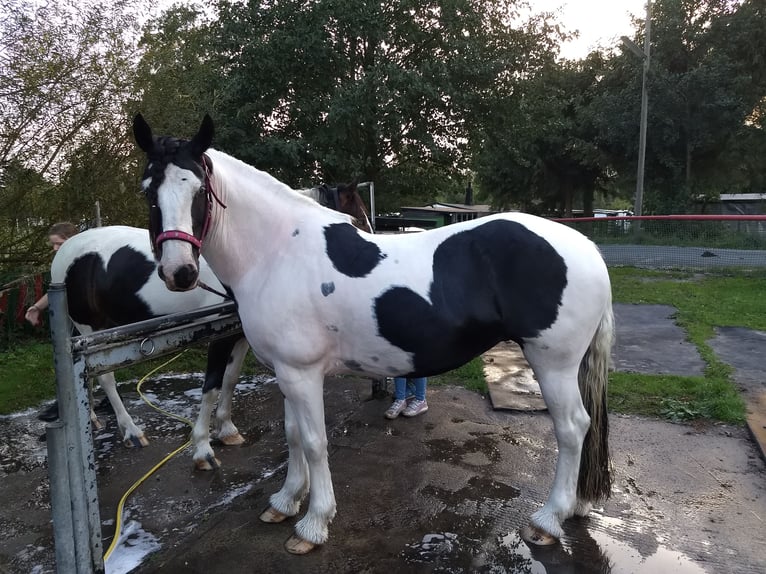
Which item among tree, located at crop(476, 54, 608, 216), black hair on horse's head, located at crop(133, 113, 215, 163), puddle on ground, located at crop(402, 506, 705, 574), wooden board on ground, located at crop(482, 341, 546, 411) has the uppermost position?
tree, located at crop(476, 54, 608, 216)

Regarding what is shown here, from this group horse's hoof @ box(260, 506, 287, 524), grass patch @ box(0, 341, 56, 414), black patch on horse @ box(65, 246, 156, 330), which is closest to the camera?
horse's hoof @ box(260, 506, 287, 524)

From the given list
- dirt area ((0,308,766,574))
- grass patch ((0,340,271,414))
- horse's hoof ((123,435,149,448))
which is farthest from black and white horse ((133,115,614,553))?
grass patch ((0,340,271,414))

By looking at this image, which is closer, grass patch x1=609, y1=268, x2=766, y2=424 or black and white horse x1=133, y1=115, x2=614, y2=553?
black and white horse x1=133, y1=115, x2=614, y2=553

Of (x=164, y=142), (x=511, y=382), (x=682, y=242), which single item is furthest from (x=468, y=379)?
(x=682, y=242)

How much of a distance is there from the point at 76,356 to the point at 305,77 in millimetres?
9568

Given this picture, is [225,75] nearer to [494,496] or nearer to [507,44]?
[507,44]

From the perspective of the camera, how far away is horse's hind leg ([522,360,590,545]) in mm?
2508

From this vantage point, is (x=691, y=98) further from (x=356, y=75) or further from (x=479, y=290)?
(x=479, y=290)

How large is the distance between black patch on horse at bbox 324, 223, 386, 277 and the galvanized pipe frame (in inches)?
41.0

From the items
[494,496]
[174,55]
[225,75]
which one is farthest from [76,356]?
[225,75]

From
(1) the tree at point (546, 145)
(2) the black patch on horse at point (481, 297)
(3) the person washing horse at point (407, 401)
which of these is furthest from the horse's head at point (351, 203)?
(1) the tree at point (546, 145)

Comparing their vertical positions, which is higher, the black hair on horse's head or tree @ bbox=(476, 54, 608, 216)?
tree @ bbox=(476, 54, 608, 216)

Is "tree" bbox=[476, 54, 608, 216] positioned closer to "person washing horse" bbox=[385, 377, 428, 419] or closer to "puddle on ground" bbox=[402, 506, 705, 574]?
"person washing horse" bbox=[385, 377, 428, 419]

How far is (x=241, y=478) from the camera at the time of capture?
3420mm
